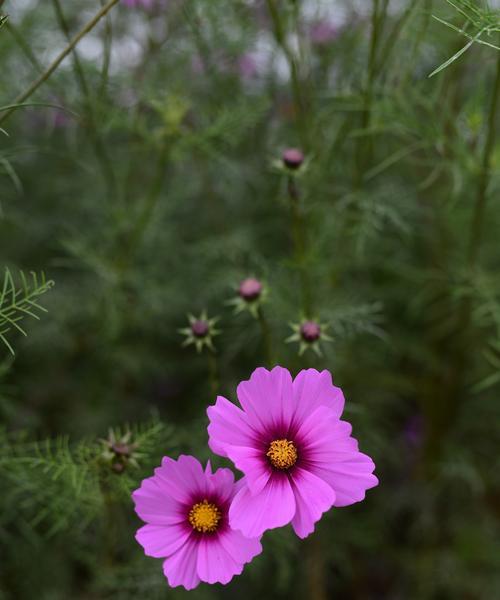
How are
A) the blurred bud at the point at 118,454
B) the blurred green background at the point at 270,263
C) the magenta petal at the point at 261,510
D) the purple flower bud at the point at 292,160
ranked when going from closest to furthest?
the magenta petal at the point at 261,510
the blurred bud at the point at 118,454
the purple flower bud at the point at 292,160
the blurred green background at the point at 270,263

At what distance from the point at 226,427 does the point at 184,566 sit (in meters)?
0.11

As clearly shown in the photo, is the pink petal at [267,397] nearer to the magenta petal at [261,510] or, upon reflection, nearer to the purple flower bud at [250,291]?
the magenta petal at [261,510]

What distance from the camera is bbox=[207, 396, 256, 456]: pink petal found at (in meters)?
0.46

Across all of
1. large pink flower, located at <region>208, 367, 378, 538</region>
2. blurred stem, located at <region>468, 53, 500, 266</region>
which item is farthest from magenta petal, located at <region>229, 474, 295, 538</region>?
blurred stem, located at <region>468, 53, 500, 266</region>

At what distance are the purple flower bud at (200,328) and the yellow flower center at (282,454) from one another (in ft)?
0.47

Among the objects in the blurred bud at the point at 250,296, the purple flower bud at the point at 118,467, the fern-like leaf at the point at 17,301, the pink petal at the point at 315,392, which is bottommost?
the purple flower bud at the point at 118,467

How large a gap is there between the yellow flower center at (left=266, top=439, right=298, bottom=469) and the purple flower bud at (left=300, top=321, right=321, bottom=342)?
15 centimetres

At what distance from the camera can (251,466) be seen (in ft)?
1.50

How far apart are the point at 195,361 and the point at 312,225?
0.31 metres

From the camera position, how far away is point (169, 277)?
118 cm

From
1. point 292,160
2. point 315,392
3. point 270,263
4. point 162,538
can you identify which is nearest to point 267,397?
point 315,392

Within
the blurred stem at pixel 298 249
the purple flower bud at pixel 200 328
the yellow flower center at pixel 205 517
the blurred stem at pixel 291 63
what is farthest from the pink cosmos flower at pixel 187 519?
the blurred stem at pixel 291 63

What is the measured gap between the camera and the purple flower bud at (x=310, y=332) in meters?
0.63

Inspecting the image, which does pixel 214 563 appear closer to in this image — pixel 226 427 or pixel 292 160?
pixel 226 427
